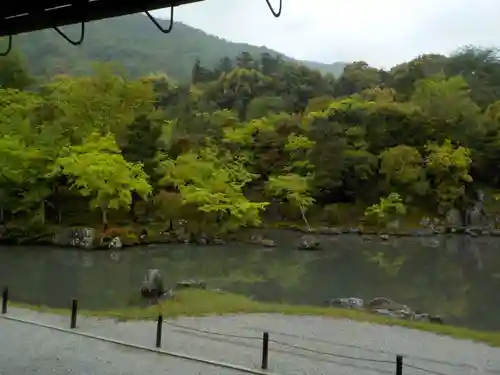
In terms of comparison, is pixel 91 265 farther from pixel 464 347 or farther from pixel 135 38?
pixel 135 38

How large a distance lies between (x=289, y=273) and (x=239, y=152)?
1463cm

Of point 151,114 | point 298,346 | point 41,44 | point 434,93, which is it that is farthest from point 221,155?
point 41,44

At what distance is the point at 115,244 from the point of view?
21.2 m

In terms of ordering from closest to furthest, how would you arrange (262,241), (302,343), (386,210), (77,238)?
(302,343), (77,238), (262,241), (386,210)

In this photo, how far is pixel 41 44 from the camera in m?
69.5

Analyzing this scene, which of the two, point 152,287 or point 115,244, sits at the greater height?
point 115,244

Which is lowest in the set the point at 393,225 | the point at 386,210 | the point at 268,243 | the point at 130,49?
the point at 268,243

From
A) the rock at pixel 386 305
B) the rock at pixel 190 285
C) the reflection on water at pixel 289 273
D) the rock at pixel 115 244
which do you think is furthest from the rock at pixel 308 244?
the rock at pixel 386 305

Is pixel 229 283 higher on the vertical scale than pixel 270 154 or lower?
lower

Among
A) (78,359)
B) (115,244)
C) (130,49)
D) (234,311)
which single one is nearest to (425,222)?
(115,244)

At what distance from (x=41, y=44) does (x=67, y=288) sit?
6296 cm

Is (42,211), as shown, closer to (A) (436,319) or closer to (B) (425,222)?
(A) (436,319)

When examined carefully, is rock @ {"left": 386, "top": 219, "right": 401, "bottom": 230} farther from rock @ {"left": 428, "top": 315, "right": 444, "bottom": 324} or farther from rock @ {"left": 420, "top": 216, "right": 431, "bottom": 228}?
rock @ {"left": 428, "top": 315, "right": 444, "bottom": 324}

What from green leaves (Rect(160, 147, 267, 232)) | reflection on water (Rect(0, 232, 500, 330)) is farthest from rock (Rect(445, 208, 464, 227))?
green leaves (Rect(160, 147, 267, 232))
